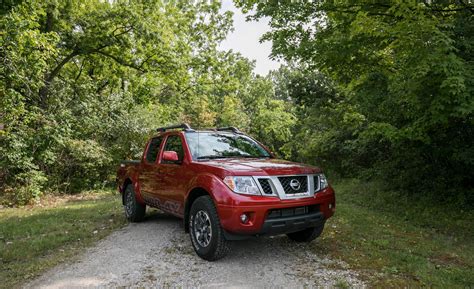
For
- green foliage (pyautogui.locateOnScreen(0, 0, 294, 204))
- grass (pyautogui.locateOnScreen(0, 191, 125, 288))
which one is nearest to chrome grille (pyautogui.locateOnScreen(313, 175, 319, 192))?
grass (pyautogui.locateOnScreen(0, 191, 125, 288))

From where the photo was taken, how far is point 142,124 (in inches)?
663

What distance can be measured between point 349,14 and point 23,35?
8463 millimetres

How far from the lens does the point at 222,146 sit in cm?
560

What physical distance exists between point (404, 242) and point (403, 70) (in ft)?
10.0

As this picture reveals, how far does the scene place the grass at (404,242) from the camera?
4.07m

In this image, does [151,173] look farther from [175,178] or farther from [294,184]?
[294,184]

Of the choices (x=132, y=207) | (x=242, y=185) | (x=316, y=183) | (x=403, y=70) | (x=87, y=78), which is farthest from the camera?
(x=87, y=78)

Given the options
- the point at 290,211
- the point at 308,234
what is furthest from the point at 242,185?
the point at 308,234

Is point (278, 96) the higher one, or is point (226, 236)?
point (278, 96)

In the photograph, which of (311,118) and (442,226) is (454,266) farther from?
(311,118)

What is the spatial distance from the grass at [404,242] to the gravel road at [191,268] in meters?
0.47

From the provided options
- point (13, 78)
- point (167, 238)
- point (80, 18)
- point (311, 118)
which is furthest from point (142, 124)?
point (167, 238)

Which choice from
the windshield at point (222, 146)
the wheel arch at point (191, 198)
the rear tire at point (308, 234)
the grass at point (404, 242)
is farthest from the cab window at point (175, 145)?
the grass at point (404, 242)

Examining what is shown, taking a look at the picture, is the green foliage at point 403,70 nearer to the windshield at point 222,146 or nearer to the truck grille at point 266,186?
the windshield at point 222,146
